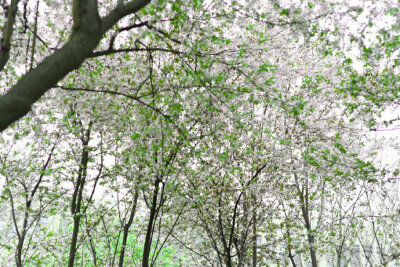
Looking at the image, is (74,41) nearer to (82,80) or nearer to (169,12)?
(169,12)

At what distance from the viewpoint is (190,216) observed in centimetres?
1195

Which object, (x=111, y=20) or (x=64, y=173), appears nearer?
(x=111, y=20)

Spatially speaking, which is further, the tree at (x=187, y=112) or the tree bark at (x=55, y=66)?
the tree at (x=187, y=112)

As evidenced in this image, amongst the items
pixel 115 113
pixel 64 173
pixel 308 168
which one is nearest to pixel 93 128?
pixel 115 113

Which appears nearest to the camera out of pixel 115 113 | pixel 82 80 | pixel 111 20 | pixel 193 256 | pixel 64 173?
pixel 111 20

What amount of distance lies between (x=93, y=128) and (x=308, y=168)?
247 inches

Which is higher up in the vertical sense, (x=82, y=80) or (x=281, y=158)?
(x=82, y=80)

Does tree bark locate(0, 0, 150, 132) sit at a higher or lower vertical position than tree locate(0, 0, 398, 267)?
lower

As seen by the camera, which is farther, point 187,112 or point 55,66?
point 187,112

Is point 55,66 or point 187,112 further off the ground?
point 187,112

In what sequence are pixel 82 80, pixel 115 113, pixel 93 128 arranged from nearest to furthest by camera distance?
pixel 82 80, pixel 115 113, pixel 93 128

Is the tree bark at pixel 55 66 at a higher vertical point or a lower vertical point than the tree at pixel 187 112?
lower

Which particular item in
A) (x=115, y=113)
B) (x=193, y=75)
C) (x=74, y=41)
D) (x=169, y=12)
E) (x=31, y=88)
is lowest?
(x=31, y=88)

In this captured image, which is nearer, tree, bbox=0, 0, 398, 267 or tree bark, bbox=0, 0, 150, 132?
tree bark, bbox=0, 0, 150, 132
